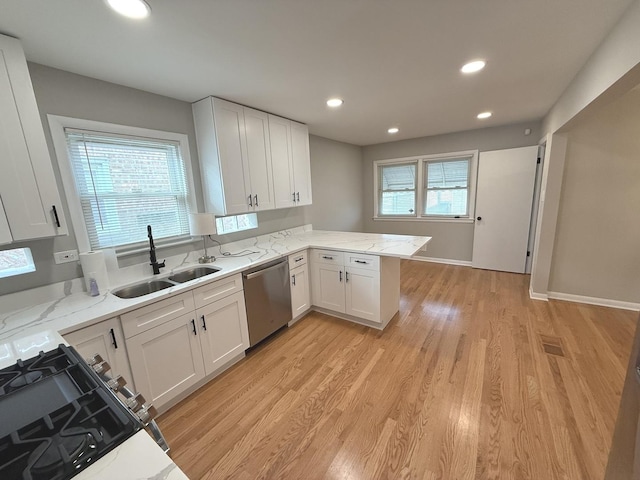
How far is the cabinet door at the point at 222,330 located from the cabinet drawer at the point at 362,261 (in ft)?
3.72

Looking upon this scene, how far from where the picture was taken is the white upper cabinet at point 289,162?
297cm

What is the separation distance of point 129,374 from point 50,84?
6.48 feet

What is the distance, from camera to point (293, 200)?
10.8 ft

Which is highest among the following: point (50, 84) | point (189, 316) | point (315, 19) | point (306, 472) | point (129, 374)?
point (315, 19)

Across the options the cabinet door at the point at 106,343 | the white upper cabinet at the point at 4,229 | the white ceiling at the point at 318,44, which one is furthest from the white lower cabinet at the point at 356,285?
the white upper cabinet at the point at 4,229

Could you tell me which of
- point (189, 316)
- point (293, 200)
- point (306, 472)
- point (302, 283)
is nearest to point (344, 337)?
point (302, 283)

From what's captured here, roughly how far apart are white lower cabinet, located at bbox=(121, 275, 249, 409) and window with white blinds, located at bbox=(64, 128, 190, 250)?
30.4 inches

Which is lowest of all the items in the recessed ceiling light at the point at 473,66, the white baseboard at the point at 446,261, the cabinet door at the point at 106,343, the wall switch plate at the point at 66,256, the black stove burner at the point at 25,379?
the white baseboard at the point at 446,261

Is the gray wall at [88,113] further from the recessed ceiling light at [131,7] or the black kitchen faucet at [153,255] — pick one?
the recessed ceiling light at [131,7]

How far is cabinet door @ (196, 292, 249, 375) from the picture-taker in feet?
6.62

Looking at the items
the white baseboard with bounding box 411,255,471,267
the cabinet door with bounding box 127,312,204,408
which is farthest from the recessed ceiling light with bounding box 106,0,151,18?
the white baseboard with bounding box 411,255,471,267

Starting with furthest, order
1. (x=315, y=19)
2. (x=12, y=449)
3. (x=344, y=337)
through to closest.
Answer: (x=344, y=337), (x=315, y=19), (x=12, y=449)

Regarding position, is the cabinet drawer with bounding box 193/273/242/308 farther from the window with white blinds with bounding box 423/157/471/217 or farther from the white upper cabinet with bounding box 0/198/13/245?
the window with white blinds with bounding box 423/157/471/217

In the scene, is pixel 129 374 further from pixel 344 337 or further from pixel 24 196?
pixel 344 337
